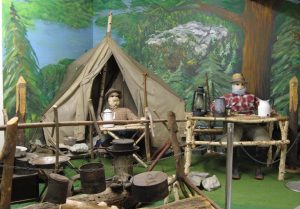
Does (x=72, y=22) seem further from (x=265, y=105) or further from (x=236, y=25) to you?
(x=265, y=105)

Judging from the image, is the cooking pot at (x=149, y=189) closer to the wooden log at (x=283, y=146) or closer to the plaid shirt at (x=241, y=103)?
the wooden log at (x=283, y=146)

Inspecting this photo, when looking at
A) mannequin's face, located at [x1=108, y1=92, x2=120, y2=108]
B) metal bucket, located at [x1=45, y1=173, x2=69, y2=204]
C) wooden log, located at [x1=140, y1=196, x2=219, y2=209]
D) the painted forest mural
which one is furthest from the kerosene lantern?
metal bucket, located at [x1=45, y1=173, x2=69, y2=204]

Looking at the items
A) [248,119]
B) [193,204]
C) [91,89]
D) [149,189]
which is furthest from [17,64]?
[193,204]

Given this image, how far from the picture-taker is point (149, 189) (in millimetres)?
3316

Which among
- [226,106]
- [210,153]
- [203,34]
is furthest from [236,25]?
[210,153]

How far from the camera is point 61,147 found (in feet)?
18.9

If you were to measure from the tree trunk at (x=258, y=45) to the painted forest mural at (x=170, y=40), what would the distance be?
2cm

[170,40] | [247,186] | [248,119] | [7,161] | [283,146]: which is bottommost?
[247,186]

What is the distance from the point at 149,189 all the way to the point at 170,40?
447 centimetres

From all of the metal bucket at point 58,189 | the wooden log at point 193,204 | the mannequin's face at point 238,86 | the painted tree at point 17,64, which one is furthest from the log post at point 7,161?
the mannequin's face at point 238,86

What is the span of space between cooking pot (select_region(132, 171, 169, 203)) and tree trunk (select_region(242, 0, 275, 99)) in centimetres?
362

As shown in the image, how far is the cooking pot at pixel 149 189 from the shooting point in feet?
10.9

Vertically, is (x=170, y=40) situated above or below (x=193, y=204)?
above

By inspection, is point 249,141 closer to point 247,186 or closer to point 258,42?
point 247,186
